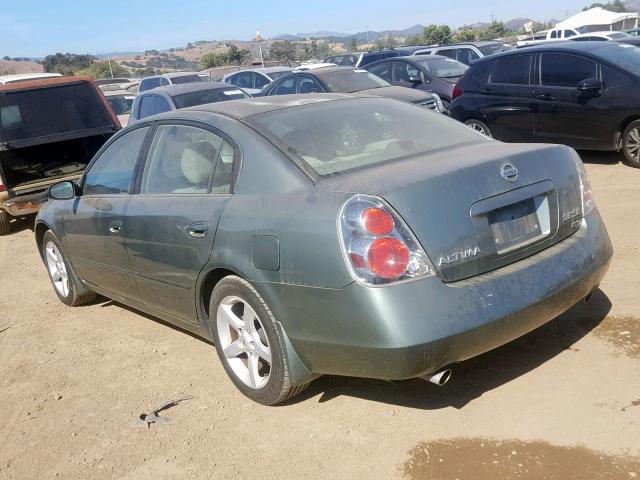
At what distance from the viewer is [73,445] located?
367cm

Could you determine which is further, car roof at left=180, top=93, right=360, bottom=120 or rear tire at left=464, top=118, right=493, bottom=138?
rear tire at left=464, top=118, right=493, bottom=138

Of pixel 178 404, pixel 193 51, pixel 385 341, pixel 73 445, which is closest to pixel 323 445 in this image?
pixel 385 341

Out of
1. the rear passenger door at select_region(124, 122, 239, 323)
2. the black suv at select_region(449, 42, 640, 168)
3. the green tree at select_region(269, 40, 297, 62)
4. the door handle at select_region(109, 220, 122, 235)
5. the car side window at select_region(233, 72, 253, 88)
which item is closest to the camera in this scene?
the rear passenger door at select_region(124, 122, 239, 323)

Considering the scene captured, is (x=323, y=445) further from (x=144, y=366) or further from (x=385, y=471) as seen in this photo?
(x=144, y=366)

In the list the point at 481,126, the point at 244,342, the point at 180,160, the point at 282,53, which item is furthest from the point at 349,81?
the point at 282,53

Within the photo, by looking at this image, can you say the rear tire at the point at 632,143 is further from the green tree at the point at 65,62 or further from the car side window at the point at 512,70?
the green tree at the point at 65,62

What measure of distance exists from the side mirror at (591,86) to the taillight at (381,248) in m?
6.74

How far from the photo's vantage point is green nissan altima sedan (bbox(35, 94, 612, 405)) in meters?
3.07

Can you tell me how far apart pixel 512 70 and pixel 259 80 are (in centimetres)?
1048

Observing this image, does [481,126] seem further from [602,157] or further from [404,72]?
[404,72]

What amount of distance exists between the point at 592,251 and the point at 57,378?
3.46m

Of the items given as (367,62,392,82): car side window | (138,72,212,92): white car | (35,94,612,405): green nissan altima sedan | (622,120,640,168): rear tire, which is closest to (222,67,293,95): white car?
(138,72,212,92): white car

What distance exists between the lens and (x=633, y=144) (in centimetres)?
856

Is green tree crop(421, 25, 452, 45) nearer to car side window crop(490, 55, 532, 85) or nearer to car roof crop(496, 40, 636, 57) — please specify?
car side window crop(490, 55, 532, 85)
